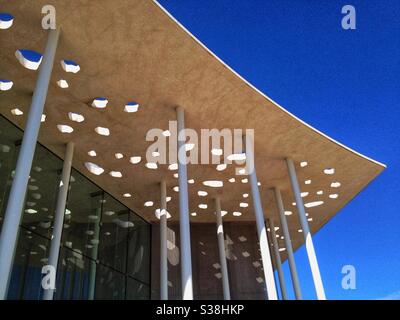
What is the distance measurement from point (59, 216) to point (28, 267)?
2.23m

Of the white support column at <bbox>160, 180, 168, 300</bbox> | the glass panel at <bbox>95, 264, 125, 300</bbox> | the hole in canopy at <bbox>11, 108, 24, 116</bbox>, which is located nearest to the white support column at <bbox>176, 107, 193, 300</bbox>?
the hole in canopy at <bbox>11, 108, 24, 116</bbox>

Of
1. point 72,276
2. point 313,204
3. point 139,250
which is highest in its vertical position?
point 313,204

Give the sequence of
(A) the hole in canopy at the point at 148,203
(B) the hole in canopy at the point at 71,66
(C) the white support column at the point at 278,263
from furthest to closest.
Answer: (C) the white support column at the point at 278,263
(A) the hole in canopy at the point at 148,203
(B) the hole in canopy at the point at 71,66

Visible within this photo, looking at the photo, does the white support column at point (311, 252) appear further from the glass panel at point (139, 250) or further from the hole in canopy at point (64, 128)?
the glass panel at point (139, 250)

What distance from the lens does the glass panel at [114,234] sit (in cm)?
1975

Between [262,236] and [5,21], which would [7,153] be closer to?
[5,21]

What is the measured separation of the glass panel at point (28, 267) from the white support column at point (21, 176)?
5179 mm

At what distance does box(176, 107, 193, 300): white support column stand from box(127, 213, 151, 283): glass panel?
11.1 metres

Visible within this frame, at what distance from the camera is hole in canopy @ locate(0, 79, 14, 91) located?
503 inches

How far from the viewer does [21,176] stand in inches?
322

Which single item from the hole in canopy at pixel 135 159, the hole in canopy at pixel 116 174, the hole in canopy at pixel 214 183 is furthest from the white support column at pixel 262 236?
the hole in canopy at pixel 116 174

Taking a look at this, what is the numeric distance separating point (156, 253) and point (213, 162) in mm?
9252

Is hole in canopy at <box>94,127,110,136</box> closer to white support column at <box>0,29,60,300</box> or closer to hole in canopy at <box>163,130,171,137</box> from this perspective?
hole in canopy at <box>163,130,171,137</box>

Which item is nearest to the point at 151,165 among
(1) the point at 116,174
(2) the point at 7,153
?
(1) the point at 116,174
